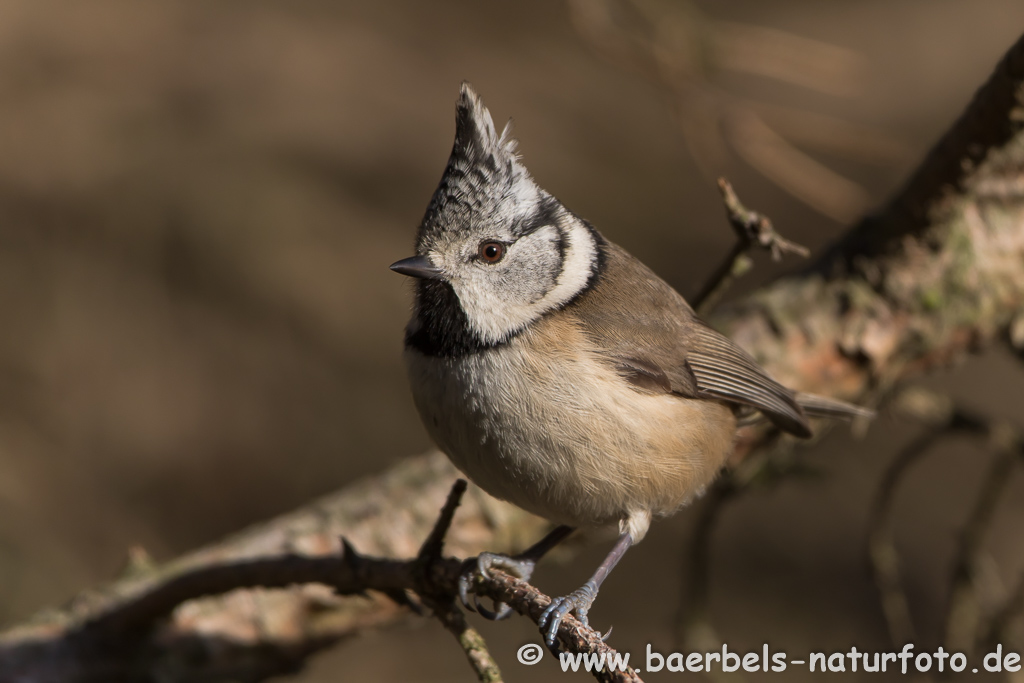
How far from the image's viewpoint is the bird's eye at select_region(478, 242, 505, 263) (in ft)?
8.21

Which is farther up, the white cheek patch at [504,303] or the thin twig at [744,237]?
the thin twig at [744,237]

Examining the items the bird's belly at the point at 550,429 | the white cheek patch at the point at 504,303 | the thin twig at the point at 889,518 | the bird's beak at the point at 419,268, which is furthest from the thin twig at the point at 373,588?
the thin twig at the point at 889,518

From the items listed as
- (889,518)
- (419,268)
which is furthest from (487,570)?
(889,518)

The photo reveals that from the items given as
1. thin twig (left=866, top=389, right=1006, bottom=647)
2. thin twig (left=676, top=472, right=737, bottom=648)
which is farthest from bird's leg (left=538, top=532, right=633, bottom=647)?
thin twig (left=866, top=389, right=1006, bottom=647)

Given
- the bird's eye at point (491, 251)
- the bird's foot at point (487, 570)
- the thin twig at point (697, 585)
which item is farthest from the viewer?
the thin twig at point (697, 585)

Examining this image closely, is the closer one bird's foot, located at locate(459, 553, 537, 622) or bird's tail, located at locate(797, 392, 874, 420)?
bird's foot, located at locate(459, 553, 537, 622)

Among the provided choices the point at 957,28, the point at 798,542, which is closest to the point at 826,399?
the point at 798,542

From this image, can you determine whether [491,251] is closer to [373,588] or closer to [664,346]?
[664,346]

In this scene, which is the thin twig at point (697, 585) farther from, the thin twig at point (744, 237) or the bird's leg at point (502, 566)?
the thin twig at point (744, 237)

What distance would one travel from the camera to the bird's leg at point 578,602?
2004 mm

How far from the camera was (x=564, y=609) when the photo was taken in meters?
2.18

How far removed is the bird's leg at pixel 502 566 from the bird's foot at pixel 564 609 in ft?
0.38

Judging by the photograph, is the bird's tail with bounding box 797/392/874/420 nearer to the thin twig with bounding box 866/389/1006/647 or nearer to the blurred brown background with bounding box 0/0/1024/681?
the thin twig with bounding box 866/389/1006/647

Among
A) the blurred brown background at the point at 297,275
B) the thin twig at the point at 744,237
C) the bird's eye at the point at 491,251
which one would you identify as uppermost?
the thin twig at the point at 744,237
